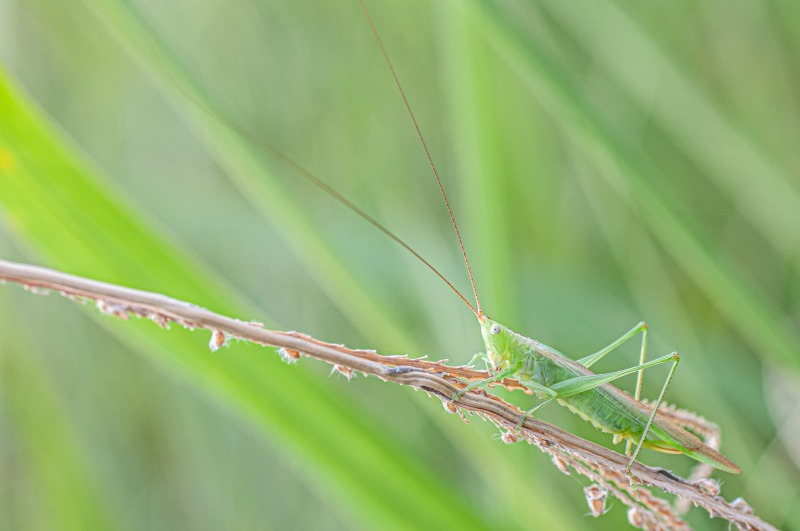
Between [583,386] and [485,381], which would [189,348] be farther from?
[583,386]

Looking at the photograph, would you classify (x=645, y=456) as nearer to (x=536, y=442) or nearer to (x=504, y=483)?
(x=504, y=483)

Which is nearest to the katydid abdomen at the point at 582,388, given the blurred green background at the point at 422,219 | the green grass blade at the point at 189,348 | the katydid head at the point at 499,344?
the katydid head at the point at 499,344

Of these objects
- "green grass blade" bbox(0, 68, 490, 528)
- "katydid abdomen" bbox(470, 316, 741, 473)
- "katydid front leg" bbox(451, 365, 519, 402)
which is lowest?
"katydid abdomen" bbox(470, 316, 741, 473)

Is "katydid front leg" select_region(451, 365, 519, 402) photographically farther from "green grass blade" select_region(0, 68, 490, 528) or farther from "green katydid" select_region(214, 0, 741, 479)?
"green grass blade" select_region(0, 68, 490, 528)

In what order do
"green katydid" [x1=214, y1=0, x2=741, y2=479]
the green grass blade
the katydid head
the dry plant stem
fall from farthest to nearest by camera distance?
the katydid head < "green katydid" [x1=214, y1=0, x2=741, y2=479] < the green grass blade < the dry plant stem

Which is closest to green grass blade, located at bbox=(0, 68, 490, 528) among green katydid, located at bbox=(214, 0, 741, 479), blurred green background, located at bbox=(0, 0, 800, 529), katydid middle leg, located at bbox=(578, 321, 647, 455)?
blurred green background, located at bbox=(0, 0, 800, 529)

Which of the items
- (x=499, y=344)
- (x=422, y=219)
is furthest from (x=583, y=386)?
(x=422, y=219)
